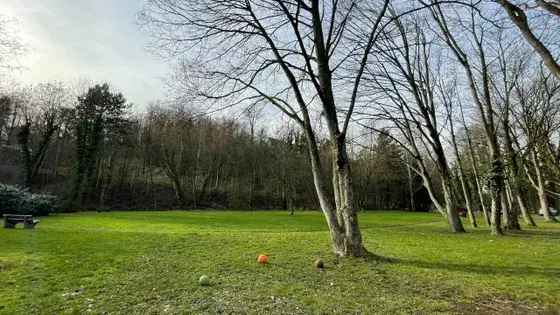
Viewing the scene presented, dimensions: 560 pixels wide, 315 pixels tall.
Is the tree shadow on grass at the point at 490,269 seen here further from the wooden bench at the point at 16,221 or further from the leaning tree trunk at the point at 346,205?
the wooden bench at the point at 16,221

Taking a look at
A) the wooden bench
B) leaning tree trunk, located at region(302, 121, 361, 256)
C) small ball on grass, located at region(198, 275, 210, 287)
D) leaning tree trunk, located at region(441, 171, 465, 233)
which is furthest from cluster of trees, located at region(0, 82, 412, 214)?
small ball on grass, located at region(198, 275, 210, 287)

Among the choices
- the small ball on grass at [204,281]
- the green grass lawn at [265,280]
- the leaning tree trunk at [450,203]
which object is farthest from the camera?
the leaning tree trunk at [450,203]

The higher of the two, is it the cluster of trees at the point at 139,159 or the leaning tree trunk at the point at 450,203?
the cluster of trees at the point at 139,159

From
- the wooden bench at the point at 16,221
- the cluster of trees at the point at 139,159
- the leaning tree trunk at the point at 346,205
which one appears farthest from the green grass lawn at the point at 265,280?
the cluster of trees at the point at 139,159

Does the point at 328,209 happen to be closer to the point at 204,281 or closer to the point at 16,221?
the point at 204,281

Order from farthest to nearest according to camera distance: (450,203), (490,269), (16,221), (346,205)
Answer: (450,203) < (16,221) < (346,205) < (490,269)

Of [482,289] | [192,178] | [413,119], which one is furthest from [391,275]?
[192,178]

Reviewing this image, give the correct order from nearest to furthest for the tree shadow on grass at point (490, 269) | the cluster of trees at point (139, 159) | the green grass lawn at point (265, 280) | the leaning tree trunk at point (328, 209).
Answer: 1. the green grass lawn at point (265, 280)
2. the tree shadow on grass at point (490, 269)
3. the leaning tree trunk at point (328, 209)
4. the cluster of trees at point (139, 159)

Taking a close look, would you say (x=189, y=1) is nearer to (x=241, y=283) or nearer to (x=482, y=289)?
(x=241, y=283)

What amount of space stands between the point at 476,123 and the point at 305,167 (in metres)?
17.7

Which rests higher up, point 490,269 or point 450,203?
point 450,203

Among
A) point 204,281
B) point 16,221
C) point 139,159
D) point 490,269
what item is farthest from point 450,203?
point 139,159

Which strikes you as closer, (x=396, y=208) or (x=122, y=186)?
(x=122, y=186)

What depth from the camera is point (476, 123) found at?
19.3 meters
